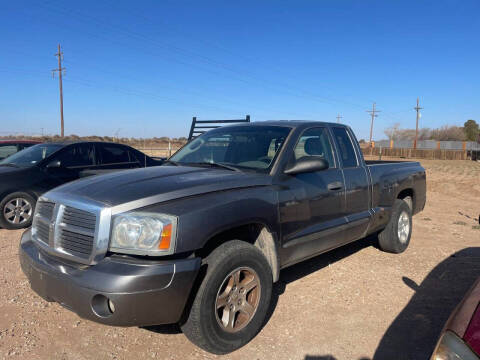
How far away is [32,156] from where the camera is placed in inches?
284

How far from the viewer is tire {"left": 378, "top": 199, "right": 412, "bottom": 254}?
5324 mm

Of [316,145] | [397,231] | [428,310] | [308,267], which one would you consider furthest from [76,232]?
[397,231]

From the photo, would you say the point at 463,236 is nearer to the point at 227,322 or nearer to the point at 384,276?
the point at 384,276

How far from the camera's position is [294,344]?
10.2 ft

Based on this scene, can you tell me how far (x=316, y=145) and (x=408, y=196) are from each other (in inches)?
96.5

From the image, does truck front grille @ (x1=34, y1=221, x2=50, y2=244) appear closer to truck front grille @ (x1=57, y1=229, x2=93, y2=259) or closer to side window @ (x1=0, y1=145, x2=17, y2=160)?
truck front grille @ (x1=57, y1=229, x2=93, y2=259)

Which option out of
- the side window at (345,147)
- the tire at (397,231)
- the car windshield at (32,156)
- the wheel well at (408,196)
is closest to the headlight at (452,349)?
the side window at (345,147)

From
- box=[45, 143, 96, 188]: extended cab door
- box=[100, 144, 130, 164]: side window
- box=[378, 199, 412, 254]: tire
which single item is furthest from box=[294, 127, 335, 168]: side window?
box=[100, 144, 130, 164]: side window

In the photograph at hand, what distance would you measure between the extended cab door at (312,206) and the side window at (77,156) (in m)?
5.03

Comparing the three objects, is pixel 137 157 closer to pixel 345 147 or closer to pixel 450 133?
pixel 345 147

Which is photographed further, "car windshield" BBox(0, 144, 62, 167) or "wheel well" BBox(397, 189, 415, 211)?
"car windshield" BBox(0, 144, 62, 167)

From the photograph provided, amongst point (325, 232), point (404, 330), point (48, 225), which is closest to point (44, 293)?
point (48, 225)

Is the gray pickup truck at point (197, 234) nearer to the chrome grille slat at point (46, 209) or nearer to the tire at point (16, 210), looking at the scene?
the chrome grille slat at point (46, 209)

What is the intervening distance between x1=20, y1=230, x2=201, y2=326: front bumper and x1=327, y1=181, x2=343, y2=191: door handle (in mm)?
1908
